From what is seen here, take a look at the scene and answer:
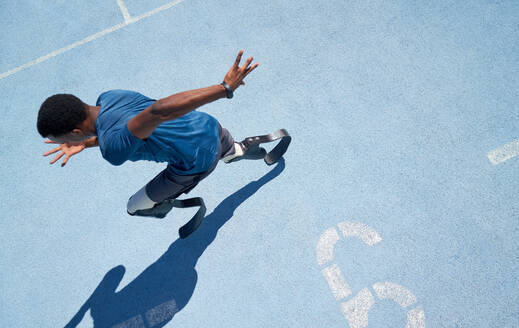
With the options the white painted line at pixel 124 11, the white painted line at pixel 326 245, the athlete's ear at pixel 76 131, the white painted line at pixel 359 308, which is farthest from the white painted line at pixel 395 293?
the white painted line at pixel 124 11

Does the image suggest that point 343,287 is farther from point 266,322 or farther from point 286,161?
point 286,161

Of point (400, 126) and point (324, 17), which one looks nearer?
point (400, 126)

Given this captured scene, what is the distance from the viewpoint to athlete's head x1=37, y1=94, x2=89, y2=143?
2115 millimetres

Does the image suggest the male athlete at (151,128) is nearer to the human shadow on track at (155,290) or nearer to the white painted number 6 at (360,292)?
the human shadow on track at (155,290)

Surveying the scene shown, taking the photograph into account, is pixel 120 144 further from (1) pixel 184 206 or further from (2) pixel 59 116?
(1) pixel 184 206

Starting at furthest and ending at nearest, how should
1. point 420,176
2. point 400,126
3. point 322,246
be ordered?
point 400,126 → point 420,176 → point 322,246

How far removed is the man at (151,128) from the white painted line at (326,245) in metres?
1.53

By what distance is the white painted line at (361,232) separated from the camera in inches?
134

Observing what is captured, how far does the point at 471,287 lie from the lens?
3.19m

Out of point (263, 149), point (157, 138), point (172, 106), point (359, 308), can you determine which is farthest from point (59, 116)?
point (359, 308)

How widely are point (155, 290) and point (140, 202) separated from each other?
1.11 m

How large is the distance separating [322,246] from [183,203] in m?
1.54

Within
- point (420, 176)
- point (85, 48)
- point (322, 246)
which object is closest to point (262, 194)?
point (322, 246)

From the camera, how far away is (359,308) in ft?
10.4
